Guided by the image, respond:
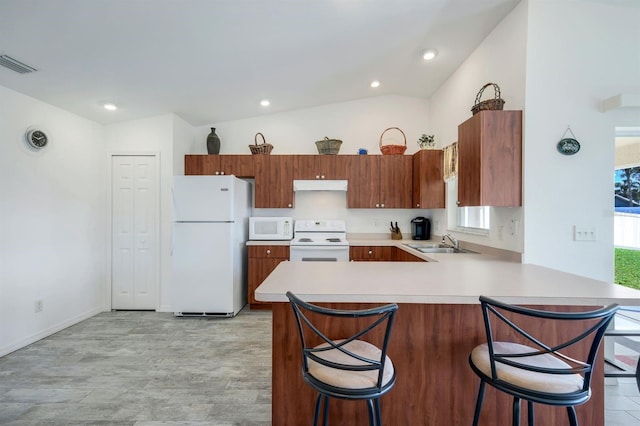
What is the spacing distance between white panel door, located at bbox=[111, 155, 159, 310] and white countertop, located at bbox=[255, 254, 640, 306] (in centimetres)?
272

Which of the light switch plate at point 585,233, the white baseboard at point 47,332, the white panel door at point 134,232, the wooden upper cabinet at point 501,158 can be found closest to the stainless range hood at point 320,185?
the white panel door at point 134,232

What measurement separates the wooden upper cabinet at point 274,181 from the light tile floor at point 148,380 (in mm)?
1652

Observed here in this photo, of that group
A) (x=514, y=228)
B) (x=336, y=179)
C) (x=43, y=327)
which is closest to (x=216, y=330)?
(x=43, y=327)

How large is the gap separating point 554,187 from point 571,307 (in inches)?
43.4

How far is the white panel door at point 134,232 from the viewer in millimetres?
3877

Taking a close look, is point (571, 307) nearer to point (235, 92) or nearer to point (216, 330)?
point (216, 330)

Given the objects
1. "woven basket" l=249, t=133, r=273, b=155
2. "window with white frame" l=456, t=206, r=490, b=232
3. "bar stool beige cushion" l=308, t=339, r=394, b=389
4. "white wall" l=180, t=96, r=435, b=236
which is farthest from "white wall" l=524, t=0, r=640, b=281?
"woven basket" l=249, t=133, r=273, b=155

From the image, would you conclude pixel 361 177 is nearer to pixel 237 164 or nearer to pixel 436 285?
pixel 237 164

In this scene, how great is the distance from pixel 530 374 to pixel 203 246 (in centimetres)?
337

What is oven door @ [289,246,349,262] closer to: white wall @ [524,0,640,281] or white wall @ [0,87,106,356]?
white wall @ [524,0,640,281]

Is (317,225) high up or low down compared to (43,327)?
up

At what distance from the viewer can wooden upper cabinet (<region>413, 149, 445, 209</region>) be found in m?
3.64

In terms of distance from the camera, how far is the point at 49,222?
10.3 ft

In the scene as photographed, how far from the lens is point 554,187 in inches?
87.4
